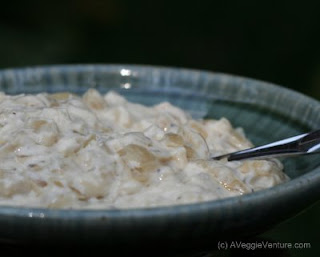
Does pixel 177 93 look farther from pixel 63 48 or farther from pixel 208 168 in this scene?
pixel 63 48

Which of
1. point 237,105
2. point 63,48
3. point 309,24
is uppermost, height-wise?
point 237,105

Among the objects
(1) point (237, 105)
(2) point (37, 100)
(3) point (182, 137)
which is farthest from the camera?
(1) point (237, 105)

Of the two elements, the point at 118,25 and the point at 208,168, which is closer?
the point at 208,168

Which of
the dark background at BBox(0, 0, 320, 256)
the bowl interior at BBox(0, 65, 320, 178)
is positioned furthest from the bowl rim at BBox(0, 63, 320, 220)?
the dark background at BBox(0, 0, 320, 256)

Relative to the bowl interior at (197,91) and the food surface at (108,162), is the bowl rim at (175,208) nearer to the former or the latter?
the food surface at (108,162)

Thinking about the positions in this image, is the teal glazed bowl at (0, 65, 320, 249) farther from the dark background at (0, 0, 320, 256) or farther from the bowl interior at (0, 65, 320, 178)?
the dark background at (0, 0, 320, 256)

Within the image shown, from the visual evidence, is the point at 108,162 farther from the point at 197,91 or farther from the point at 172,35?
the point at 172,35

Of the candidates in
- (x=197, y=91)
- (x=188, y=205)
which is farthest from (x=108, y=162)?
(x=197, y=91)

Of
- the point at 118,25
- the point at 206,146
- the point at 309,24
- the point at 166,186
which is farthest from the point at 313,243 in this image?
the point at 118,25
